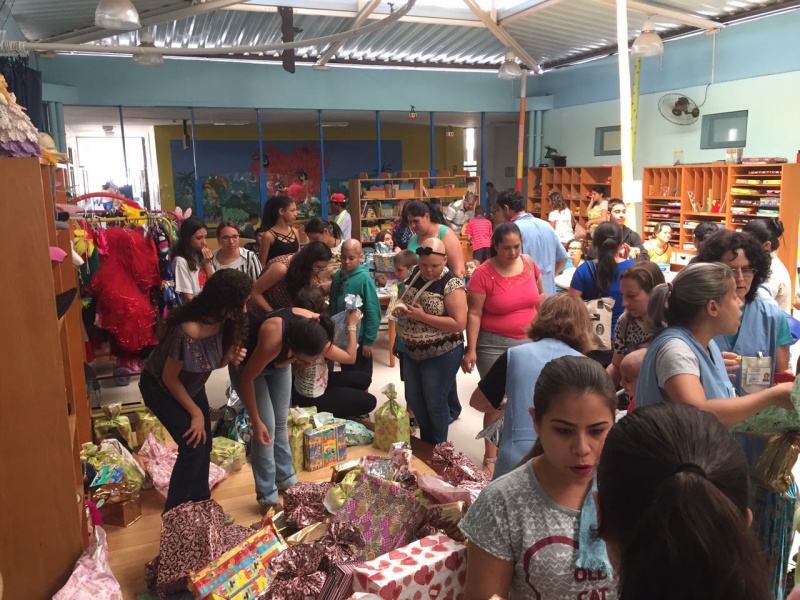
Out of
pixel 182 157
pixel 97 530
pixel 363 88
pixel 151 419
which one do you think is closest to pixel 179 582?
pixel 97 530

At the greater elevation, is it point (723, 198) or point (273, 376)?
point (723, 198)

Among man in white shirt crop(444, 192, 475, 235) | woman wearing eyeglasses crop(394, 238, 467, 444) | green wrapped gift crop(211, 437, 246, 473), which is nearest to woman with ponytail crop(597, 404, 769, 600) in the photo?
woman wearing eyeglasses crop(394, 238, 467, 444)

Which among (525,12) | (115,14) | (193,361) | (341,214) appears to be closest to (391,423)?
(193,361)

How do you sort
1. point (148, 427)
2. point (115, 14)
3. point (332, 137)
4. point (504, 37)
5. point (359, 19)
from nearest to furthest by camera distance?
point (148, 427) → point (115, 14) → point (359, 19) → point (504, 37) → point (332, 137)

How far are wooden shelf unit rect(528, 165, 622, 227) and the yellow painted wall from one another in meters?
3.61

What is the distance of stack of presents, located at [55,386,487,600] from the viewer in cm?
194

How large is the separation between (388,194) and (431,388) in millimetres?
8264

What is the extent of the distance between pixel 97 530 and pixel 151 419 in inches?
64.7

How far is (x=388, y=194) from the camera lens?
11.9 metres

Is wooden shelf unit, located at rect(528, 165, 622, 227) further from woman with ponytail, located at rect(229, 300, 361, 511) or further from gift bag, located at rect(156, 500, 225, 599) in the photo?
gift bag, located at rect(156, 500, 225, 599)

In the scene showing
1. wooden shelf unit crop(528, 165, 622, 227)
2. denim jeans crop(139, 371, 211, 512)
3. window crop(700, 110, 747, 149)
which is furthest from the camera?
wooden shelf unit crop(528, 165, 622, 227)

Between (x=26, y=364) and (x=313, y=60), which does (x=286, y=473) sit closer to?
(x=26, y=364)

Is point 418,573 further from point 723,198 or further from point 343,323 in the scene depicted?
point 723,198

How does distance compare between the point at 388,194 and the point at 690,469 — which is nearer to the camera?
the point at 690,469
